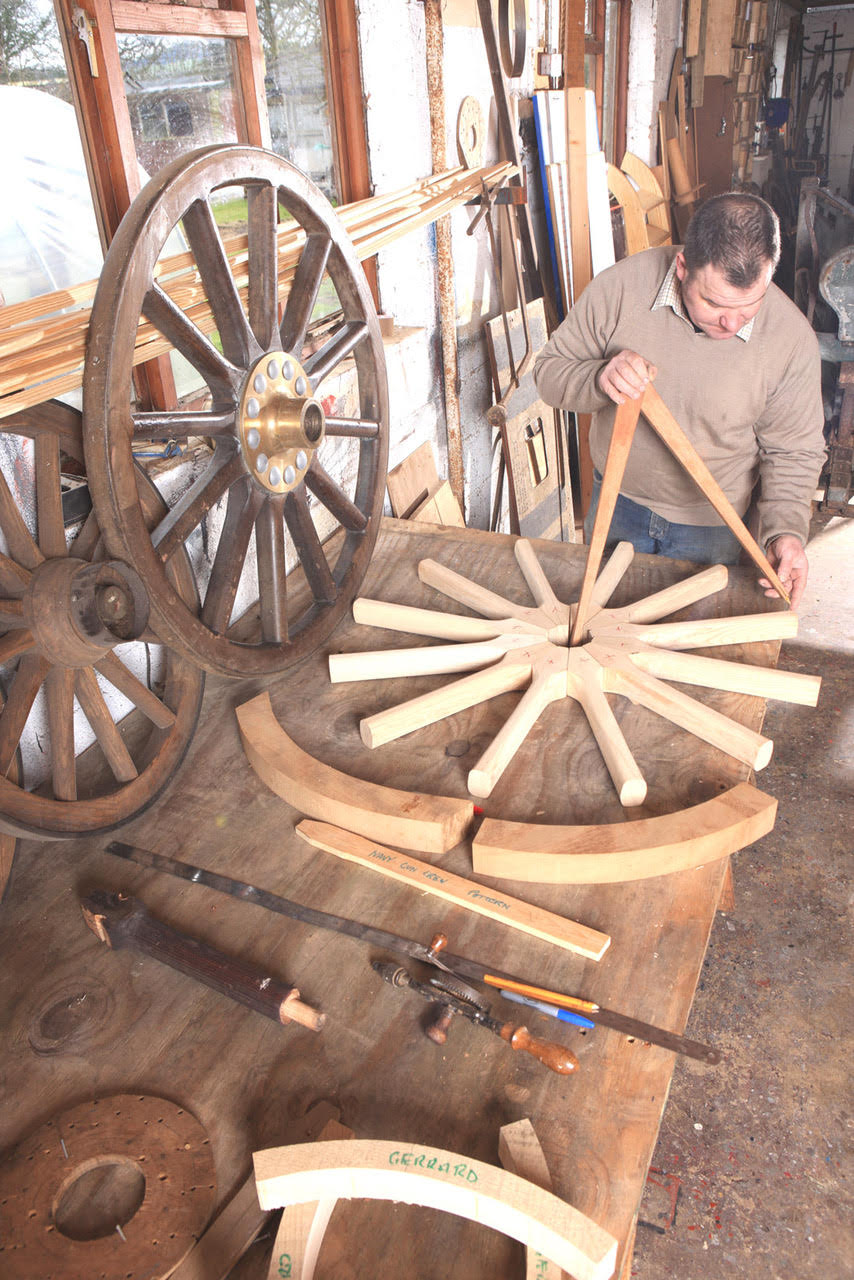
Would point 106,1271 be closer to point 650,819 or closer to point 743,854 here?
point 650,819

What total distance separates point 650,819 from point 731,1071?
1255 millimetres

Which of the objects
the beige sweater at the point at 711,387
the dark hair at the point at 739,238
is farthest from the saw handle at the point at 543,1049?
the dark hair at the point at 739,238

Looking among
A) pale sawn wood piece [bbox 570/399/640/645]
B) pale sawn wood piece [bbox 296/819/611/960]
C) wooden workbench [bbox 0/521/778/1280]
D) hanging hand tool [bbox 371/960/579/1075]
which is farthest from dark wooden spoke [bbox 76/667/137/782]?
pale sawn wood piece [bbox 570/399/640/645]

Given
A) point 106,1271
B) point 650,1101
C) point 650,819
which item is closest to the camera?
point 106,1271

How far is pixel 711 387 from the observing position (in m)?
2.29

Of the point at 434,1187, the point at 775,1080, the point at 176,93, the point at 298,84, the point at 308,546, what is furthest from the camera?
the point at 298,84

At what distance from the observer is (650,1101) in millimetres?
1044

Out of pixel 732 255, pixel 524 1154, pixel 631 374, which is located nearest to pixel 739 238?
pixel 732 255

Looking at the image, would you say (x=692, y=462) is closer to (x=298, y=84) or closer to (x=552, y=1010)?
(x=552, y=1010)

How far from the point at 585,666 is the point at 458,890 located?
1.80ft

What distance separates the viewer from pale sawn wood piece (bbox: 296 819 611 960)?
4.01ft

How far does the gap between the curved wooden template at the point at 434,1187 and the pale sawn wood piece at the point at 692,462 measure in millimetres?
1331

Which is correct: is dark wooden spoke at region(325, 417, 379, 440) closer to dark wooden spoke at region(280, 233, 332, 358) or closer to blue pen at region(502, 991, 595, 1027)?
dark wooden spoke at region(280, 233, 332, 358)

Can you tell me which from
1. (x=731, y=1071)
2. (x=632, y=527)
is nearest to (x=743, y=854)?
(x=731, y=1071)
